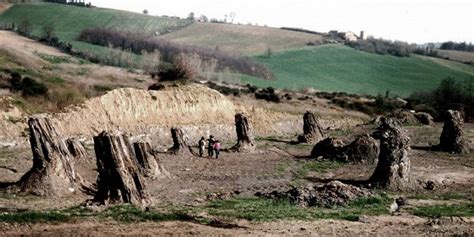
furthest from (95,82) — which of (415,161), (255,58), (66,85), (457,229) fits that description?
(255,58)

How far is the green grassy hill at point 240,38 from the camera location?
15850 cm

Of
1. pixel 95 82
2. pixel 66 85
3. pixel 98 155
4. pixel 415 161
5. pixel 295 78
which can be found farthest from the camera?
pixel 295 78

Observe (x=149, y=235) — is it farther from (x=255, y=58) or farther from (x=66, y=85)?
(x=255, y=58)

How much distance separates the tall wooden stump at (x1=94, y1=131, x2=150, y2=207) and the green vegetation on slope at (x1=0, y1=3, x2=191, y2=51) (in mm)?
121888

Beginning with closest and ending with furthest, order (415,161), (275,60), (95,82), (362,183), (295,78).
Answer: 1. (362,183)
2. (415,161)
3. (95,82)
4. (295,78)
5. (275,60)

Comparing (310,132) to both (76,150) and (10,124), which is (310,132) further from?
(10,124)

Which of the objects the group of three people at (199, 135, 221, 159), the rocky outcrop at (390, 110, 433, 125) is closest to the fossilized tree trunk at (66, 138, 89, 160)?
the group of three people at (199, 135, 221, 159)

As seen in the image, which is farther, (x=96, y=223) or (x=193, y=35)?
(x=193, y=35)

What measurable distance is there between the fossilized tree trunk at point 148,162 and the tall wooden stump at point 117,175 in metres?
7.93

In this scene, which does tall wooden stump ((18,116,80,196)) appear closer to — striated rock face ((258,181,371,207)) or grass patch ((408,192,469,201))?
striated rock face ((258,181,371,207))

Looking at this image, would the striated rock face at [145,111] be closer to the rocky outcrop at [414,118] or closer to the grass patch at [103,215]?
the rocky outcrop at [414,118]

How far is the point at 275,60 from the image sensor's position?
474 ft

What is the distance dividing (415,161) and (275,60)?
319ft

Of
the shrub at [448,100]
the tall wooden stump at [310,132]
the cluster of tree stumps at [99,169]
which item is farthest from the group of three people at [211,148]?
the shrub at [448,100]
